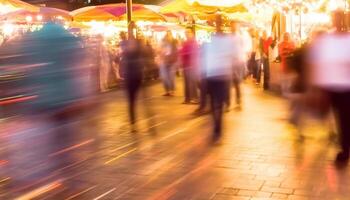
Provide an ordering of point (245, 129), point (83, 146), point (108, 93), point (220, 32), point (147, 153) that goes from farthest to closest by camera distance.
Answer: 1. point (108, 93)
2. point (245, 129)
3. point (220, 32)
4. point (83, 146)
5. point (147, 153)

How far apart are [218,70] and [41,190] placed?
150 inches

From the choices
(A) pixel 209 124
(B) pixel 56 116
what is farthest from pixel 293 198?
(A) pixel 209 124

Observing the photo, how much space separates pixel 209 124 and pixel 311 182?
4.39 m

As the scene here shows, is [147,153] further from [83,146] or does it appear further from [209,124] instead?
[209,124]

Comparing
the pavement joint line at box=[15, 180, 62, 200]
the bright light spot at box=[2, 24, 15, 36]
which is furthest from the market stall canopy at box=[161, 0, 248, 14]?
the pavement joint line at box=[15, 180, 62, 200]

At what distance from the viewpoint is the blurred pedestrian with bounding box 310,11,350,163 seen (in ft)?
24.4

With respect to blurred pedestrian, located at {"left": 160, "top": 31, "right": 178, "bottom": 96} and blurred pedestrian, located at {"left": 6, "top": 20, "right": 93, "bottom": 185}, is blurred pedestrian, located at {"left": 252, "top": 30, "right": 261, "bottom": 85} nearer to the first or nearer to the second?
blurred pedestrian, located at {"left": 160, "top": 31, "right": 178, "bottom": 96}

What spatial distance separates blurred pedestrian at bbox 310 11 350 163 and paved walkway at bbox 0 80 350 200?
0.45 m

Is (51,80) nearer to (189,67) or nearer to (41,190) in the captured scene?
(41,190)

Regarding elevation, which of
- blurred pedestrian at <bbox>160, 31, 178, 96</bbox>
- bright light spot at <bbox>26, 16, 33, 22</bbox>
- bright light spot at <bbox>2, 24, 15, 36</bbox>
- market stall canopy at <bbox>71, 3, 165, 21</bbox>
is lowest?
blurred pedestrian at <bbox>160, 31, 178, 96</bbox>

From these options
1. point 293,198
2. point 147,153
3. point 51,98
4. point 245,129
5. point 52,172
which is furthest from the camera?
point 245,129

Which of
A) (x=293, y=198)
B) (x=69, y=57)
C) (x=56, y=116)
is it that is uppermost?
(x=69, y=57)

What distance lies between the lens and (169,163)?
7.74 m

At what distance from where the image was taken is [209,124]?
1094 cm
